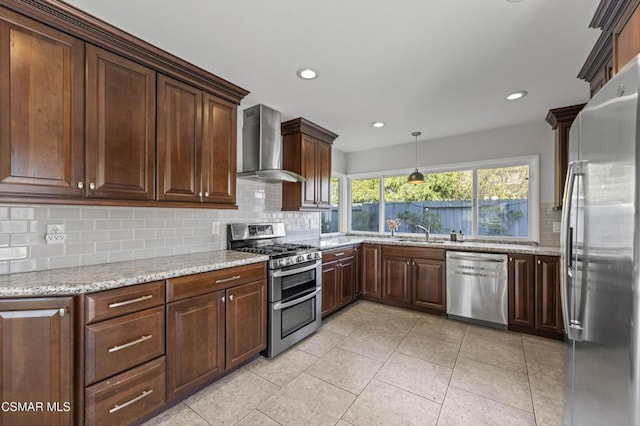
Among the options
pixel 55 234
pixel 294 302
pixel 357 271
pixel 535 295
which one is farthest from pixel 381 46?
pixel 535 295

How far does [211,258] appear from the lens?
2.24 meters

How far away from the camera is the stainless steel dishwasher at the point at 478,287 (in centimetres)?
306

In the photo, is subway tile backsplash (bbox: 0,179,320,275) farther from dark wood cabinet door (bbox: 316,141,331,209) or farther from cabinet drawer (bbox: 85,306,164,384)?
dark wood cabinet door (bbox: 316,141,331,209)

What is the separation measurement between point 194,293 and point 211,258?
17.0 inches

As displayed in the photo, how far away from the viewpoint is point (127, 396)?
1.53m

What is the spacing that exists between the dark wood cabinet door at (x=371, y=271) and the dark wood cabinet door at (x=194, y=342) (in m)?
2.40

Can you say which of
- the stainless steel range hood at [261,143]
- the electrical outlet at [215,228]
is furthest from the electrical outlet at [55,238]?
the stainless steel range hood at [261,143]

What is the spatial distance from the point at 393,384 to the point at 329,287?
139 centimetres

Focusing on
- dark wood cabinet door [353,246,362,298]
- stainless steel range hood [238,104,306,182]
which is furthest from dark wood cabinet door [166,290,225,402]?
dark wood cabinet door [353,246,362,298]

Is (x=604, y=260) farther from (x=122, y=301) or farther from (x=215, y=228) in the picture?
(x=215, y=228)

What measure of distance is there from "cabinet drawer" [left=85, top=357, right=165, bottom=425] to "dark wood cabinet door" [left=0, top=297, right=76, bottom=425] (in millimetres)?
100

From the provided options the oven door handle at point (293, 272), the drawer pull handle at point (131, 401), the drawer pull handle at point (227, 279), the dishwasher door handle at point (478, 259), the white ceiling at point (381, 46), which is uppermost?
the white ceiling at point (381, 46)

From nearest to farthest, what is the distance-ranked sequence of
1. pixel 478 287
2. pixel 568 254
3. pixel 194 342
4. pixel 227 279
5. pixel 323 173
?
1. pixel 568 254
2. pixel 194 342
3. pixel 227 279
4. pixel 478 287
5. pixel 323 173

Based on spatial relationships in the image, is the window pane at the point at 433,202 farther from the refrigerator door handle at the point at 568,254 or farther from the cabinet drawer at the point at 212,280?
the cabinet drawer at the point at 212,280
